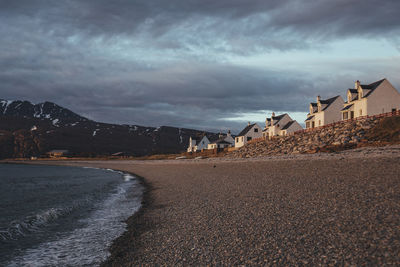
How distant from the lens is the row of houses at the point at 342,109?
155 feet

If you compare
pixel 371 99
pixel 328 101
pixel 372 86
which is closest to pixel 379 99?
pixel 371 99

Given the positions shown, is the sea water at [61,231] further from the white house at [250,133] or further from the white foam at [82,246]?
the white house at [250,133]

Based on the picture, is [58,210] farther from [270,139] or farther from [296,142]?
[270,139]

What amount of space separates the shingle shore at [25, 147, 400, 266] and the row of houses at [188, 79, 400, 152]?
115 ft

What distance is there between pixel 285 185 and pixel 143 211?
379 inches

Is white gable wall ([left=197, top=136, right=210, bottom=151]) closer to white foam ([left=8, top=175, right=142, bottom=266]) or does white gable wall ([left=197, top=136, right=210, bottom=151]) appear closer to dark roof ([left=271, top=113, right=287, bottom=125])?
dark roof ([left=271, top=113, right=287, bottom=125])

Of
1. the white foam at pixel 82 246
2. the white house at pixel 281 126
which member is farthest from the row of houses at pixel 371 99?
the white foam at pixel 82 246

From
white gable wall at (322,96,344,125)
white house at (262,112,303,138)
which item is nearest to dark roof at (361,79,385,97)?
white gable wall at (322,96,344,125)

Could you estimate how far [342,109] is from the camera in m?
55.5

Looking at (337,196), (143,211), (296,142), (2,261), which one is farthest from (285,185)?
(296,142)

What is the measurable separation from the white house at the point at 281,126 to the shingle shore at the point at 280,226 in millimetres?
50438

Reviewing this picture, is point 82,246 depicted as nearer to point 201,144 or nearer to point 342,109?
point 342,109

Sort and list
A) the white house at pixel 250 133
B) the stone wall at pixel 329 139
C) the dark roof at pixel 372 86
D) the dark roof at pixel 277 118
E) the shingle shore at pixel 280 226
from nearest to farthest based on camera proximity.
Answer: the shingle shore at pixel 280 226, the stone wall at pixel 329 139, the dark roof at pixel 372 86, the dark roof at pixel 277 118, the white house at pixel 250 133

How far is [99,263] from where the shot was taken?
29.6 ft
